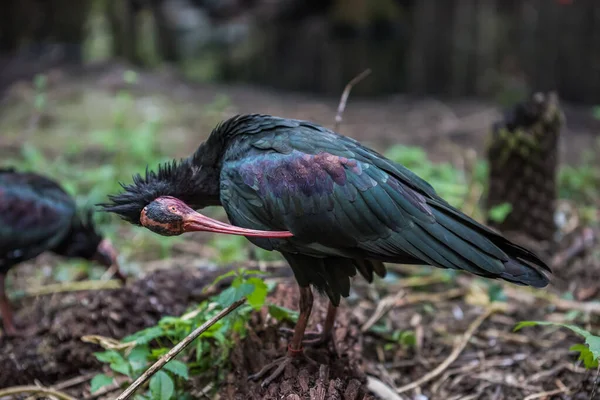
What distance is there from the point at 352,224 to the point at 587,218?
3.44 meters

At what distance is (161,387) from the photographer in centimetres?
265

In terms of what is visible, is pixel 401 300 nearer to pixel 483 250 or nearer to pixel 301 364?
pixel 301 364

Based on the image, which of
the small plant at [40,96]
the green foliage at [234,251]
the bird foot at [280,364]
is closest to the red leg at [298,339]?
the bird foot at [280,364]

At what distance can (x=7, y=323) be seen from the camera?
3.91 meters

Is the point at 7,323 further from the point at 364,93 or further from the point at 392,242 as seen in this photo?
the point at 364,93

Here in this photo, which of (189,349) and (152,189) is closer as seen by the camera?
(152,189)

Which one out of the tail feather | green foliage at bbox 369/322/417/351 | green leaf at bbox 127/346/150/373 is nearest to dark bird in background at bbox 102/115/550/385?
the tail feather

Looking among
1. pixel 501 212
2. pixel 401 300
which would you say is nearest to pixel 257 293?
pixel 401 300

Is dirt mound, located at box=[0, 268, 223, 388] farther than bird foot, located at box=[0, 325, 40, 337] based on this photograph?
No

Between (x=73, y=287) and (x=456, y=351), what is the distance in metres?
2.50

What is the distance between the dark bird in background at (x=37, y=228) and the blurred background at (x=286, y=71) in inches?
64.3

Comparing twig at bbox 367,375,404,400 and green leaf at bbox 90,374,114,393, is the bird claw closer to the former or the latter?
twig at bbox 367,375,404,400

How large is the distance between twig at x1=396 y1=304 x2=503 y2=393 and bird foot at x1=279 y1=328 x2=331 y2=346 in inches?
19.6

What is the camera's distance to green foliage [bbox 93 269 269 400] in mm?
2662
